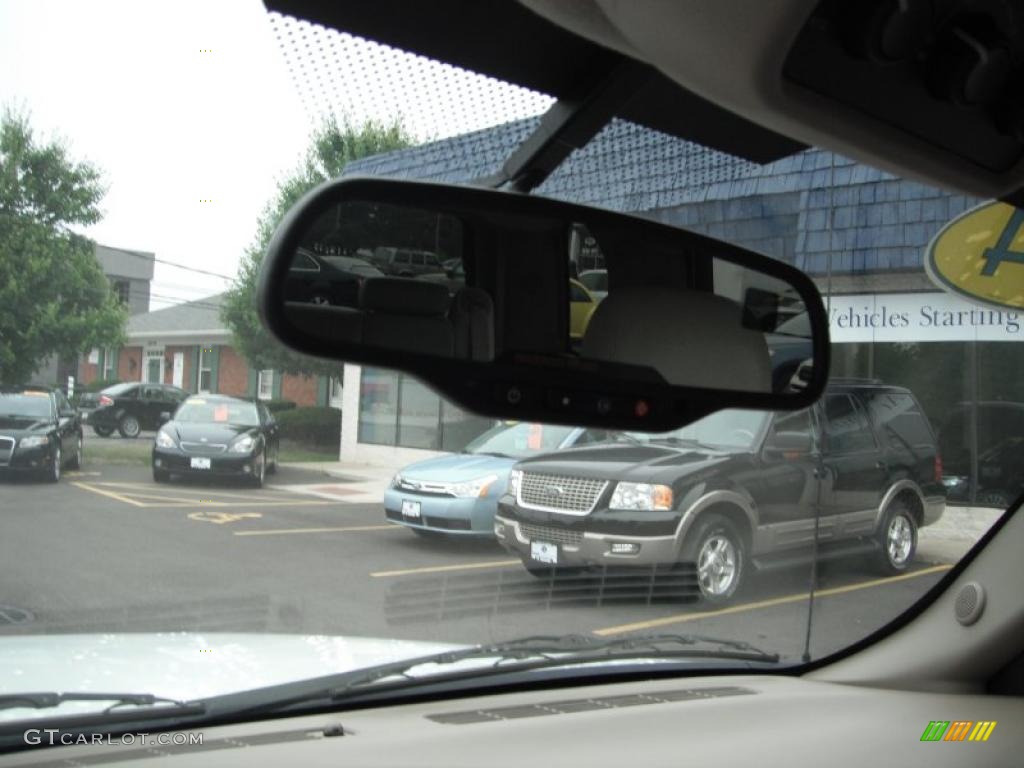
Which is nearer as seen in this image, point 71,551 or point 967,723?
point 967,723

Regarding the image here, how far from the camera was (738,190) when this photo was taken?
3.60 meters

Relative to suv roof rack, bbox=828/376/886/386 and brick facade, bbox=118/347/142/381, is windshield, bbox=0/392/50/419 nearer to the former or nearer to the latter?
brick facade, bbox=118/347/142/381

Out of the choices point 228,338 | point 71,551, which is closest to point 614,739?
point 71,551

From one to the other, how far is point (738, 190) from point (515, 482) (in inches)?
78.8

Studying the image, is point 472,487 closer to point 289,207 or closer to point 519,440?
point 519,440

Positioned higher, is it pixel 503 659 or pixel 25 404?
pixel 25 404

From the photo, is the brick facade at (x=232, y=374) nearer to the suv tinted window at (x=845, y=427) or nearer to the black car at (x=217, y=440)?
the black car at (x=217, y=440)

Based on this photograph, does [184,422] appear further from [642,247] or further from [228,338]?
[642,247]

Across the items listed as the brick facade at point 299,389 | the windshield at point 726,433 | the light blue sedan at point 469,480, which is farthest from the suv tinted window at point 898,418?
the brick facade at point 299,389

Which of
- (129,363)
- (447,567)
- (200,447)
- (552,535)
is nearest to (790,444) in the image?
(552,535)

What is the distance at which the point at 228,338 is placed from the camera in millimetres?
5355

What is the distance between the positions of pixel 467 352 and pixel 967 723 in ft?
6.90

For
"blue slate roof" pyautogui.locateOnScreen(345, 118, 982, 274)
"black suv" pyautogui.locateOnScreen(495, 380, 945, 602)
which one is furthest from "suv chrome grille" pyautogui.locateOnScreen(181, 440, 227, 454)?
"blue slate roof" pyautogui.locateOnScreen(345, 118, 982, 274)

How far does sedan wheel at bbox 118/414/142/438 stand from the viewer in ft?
17.3
